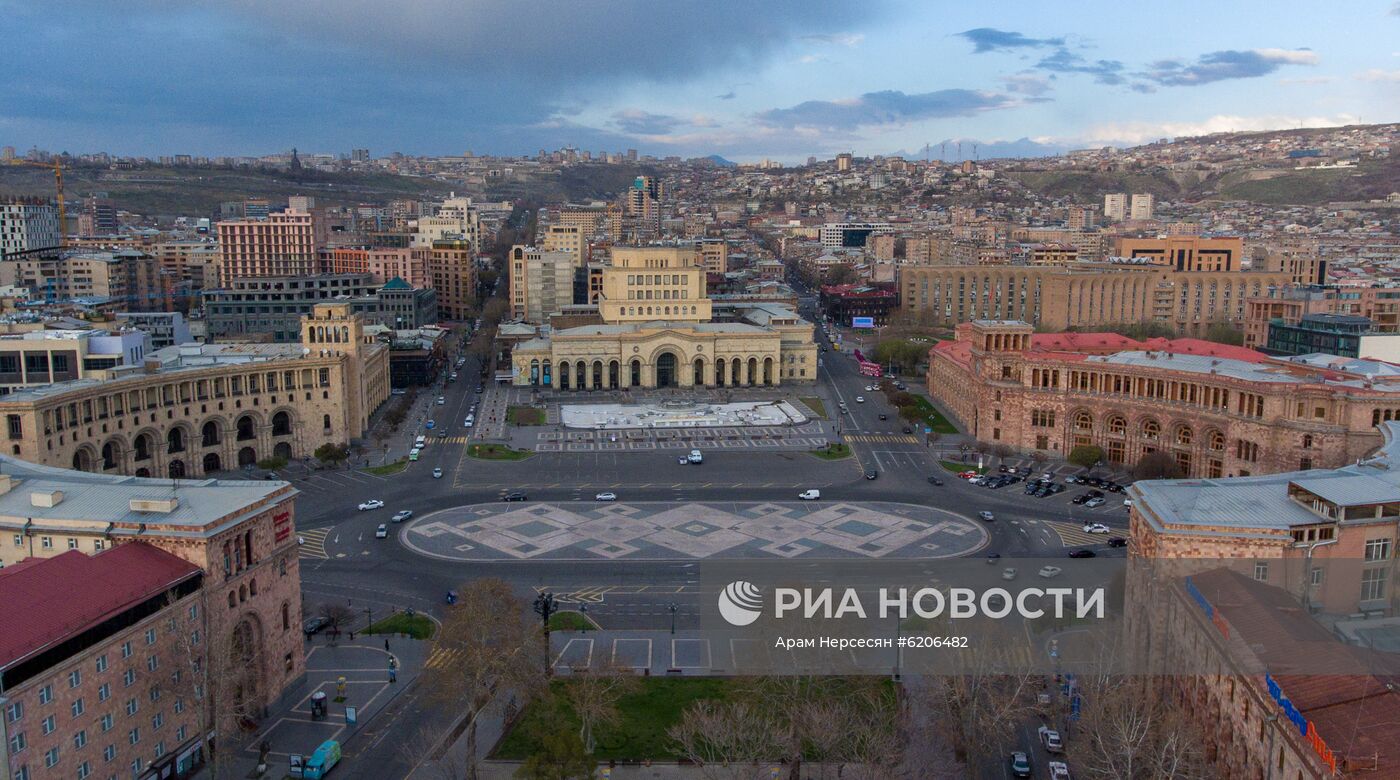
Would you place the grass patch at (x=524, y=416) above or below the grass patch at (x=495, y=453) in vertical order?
above

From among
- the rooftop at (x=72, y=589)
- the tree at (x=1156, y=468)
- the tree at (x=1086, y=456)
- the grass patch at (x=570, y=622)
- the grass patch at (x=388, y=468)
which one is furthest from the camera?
the grass patch at (x=388, y=468)

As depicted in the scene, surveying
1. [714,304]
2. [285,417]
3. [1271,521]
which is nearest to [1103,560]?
[1271,521]

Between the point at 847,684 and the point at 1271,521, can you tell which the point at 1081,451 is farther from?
the point at 847,684

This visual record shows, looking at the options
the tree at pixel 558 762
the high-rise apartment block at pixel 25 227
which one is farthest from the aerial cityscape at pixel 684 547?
the high-rise apartment block at pixel 25 227

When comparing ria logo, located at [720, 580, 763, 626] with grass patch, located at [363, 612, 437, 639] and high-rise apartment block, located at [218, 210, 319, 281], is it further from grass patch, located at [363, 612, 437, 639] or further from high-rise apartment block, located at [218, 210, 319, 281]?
high-rise apartment block, located at [218, 210, 319, 281]

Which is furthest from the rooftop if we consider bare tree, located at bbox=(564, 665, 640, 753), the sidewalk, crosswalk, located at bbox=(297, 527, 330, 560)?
crosswalk, located at bbox=(297, 527, 330, 560)

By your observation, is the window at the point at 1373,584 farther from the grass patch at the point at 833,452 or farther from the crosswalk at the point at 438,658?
the grass patch at the point at 833,452
